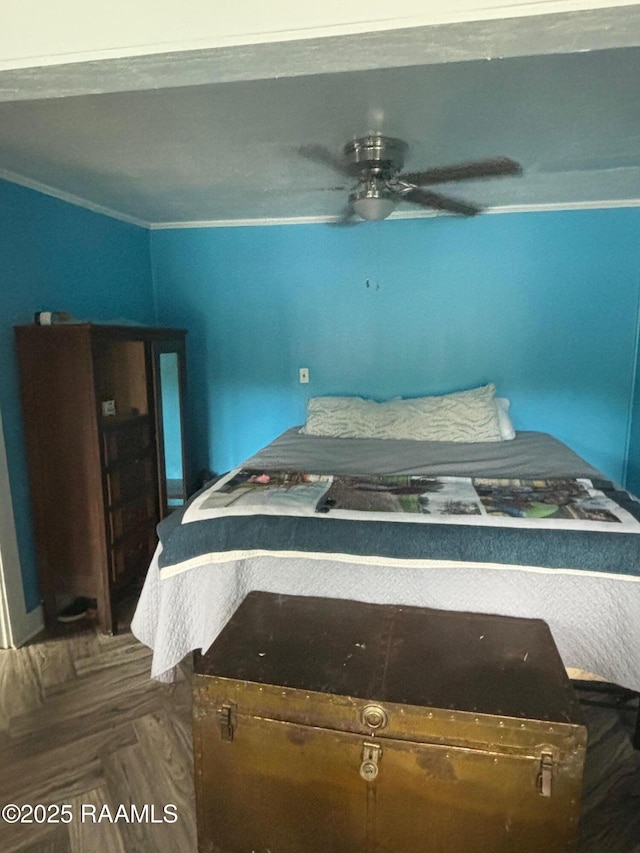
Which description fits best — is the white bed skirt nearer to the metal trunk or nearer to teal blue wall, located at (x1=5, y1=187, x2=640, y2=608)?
the metal trunk

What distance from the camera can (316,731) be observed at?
1203 mm

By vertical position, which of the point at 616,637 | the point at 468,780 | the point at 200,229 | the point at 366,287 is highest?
the point at 200,229

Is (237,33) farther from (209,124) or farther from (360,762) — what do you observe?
(360,762)

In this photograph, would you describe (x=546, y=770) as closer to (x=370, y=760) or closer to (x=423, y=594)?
(x=370, y=760)

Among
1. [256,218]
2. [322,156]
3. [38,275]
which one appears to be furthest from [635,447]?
[38,275]

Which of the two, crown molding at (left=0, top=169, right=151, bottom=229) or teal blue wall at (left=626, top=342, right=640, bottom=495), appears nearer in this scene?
crown molding at (left=0, top=169, right=151, bottom=229)

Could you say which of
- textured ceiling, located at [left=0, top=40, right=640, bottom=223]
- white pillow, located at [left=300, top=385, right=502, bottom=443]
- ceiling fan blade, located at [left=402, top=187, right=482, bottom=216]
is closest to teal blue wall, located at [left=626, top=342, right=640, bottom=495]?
white pillow, located at [left=300, top=385, right=502, bottom=443]

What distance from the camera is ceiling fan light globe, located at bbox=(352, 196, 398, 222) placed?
2029 millimetres

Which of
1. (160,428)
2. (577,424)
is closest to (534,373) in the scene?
(577,424)

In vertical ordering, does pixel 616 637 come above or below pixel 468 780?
above

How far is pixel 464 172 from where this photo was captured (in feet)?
6.29

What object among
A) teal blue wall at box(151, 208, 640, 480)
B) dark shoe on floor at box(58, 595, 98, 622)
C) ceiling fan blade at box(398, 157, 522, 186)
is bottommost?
dark shoe on floor at box(58, 595, 98, 622)

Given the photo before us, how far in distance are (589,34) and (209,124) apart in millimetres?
1347

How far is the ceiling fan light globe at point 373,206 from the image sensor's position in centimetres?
203
